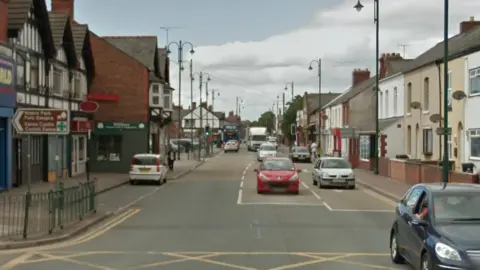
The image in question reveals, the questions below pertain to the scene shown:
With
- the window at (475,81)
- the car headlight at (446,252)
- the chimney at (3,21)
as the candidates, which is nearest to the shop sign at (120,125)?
the chimney at (3,21)

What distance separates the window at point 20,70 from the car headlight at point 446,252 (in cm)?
2161

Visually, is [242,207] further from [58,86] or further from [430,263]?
[58,86]

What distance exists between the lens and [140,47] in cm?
4603

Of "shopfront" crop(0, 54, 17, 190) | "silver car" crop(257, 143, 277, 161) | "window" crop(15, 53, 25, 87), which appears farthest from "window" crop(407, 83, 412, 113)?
"shopfront" crop(0, 54, 17, 190)

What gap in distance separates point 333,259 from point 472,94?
18.7m

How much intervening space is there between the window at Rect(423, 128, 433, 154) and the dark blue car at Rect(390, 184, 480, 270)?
Answer: 80.2 feet

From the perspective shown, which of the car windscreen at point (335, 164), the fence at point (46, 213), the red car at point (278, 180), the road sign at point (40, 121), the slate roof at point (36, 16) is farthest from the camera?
the car windscreen at point (335, 164)

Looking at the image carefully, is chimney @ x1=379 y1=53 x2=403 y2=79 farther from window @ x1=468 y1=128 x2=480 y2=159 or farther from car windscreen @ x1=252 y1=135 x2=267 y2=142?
car windscreen @ x1=252 y1=135 x2=267 y2=142

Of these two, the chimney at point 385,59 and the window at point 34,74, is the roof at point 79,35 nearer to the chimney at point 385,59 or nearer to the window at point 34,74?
the window at point 34,74

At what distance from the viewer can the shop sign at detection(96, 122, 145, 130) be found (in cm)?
4128

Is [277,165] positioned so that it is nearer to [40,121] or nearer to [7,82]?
[7,82]

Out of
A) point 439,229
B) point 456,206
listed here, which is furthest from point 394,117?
point 439,229

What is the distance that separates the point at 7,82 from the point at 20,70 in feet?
13.0

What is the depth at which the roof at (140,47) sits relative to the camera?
148 ft
